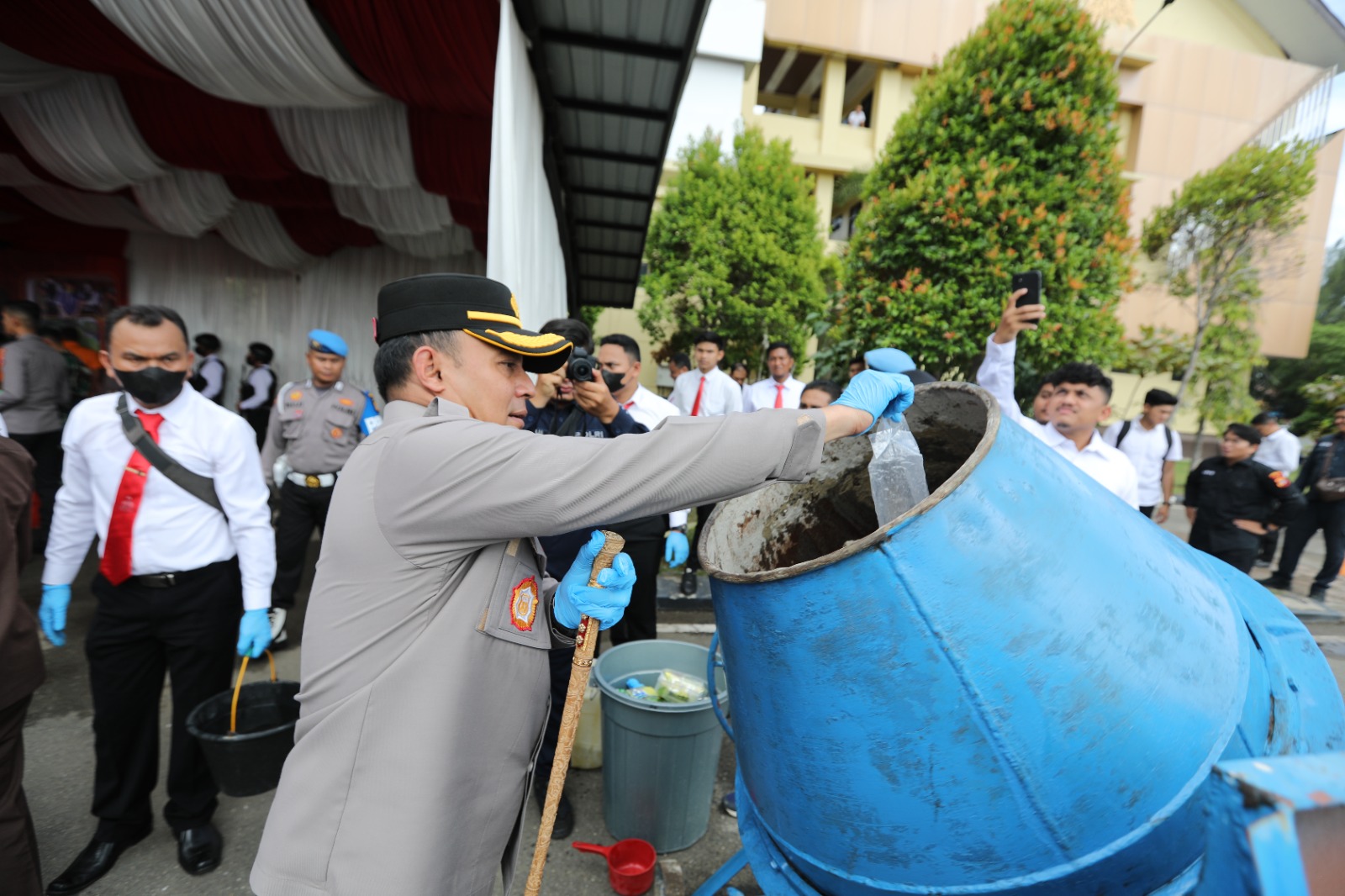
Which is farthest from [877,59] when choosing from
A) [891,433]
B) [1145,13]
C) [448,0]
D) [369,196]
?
[891,433]

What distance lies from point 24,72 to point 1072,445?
7262 millimetres

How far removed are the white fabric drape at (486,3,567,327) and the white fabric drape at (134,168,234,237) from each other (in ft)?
12.9

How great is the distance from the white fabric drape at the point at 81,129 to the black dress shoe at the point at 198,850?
18.2ft

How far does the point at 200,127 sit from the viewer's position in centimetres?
509

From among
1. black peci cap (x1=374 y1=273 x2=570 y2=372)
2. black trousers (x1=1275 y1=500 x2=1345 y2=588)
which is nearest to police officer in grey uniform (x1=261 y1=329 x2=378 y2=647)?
black peci cap (x1=374 y1=273 x2=570 y2=372)

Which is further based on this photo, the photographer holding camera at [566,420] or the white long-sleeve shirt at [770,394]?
the white long-sleeve shirt at [770,394]

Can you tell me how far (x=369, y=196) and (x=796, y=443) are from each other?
667 centimetres

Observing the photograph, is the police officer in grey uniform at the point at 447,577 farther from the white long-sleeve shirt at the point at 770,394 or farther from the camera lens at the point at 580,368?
the white long-sleeve shirt at the point at 770,394

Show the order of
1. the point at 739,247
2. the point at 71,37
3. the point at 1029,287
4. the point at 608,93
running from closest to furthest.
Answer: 1. the point at 1029,287
2. the point at 71,37
3. the point at 608,93
4. the point at 739,247

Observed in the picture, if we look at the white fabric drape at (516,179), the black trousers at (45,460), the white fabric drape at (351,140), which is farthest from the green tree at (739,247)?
the black trousers at (45,460)

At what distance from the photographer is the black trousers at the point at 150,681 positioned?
225 centimetres

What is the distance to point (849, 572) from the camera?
Result: 115 centimetres

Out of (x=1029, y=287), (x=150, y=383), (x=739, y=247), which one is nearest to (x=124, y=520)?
(x=150, y=383)

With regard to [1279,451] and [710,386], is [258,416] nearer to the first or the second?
[710,386]
